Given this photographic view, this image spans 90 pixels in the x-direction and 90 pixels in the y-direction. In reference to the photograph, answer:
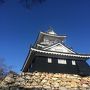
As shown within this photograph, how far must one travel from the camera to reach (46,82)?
9.78 metres

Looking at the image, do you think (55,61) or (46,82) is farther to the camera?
(55,61)

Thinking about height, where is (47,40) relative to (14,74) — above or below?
above

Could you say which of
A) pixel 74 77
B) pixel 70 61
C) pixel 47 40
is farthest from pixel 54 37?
pixel 74 77

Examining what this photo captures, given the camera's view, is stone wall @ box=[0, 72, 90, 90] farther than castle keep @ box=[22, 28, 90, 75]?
No

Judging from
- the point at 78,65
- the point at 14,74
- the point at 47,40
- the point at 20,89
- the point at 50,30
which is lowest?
the point at 20,89

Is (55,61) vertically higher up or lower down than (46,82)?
higher up

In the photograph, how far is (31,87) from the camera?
9.23 metres

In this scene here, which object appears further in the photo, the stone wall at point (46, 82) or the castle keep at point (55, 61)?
the castle keep at point (55, 61)

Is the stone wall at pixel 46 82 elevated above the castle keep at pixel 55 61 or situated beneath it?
situated beneath

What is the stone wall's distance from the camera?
9.33 metres

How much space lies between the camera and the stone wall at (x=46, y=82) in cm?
933

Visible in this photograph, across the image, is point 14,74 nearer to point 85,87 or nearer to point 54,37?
point 85,87

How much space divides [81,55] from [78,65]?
1370 mm

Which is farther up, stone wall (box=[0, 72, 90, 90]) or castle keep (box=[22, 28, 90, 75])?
castle keep (box=[22, 28, 90, 75])
